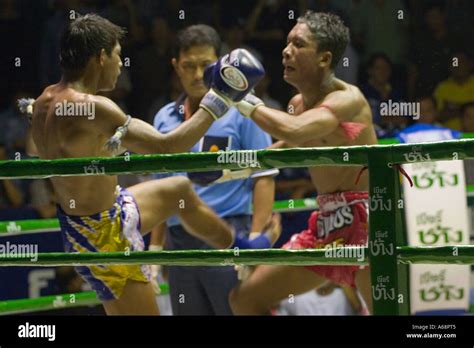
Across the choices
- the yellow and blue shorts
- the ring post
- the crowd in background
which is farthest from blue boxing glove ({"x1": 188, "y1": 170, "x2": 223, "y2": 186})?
the crowd in background

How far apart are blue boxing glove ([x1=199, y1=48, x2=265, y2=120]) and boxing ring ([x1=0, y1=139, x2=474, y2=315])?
1.67 feet

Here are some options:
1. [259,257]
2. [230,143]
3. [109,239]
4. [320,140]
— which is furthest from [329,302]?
[259,257]

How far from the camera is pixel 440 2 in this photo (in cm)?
549

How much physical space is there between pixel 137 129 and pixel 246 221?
0.98m

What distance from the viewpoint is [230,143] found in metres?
3.91

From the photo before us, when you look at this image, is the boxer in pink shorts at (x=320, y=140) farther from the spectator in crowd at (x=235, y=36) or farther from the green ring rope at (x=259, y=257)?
the spectator in crowd at (x=235, y=36)

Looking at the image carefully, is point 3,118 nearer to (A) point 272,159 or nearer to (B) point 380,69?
(B) point 380,69

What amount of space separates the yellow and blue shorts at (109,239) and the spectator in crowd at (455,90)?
2334 millimetres

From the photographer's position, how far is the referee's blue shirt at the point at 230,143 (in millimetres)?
3922

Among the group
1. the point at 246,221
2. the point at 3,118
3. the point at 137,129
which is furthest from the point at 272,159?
the point at 3,118

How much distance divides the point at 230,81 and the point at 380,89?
2175 millimetres

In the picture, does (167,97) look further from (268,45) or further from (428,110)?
(428,110)

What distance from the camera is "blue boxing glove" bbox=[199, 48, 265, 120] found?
10.6 ft
